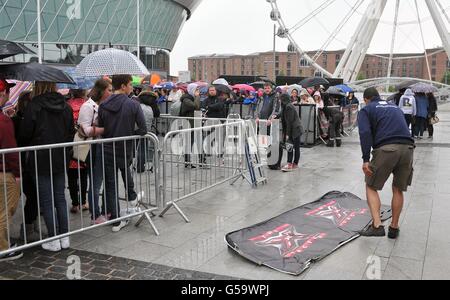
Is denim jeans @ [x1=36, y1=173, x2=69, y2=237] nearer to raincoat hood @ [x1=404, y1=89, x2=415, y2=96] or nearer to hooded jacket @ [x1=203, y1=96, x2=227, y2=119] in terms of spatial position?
hooded jacket @ [x1=203, y1=96, x2=227, y2=119]

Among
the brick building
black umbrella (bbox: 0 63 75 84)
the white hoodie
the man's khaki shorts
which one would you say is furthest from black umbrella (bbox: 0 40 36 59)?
the brick building


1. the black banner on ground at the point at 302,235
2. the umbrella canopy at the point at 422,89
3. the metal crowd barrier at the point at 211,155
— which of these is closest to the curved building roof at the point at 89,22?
the umbrella canopy at the point at 422,89

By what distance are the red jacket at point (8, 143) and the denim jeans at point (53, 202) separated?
0.99 feet

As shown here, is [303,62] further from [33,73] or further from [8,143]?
[8,143]

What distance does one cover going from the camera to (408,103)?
50.9 ft

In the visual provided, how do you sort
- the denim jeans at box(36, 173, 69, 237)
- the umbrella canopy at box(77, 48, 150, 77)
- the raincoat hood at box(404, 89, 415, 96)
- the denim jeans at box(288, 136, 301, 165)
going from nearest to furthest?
the denim jeans at box(36, 173, 69, 237) < the umbrella canopy at box(77, 48, 150, 77) < the denim jeans at box(288, 136, 301, 165) < the raincoat hood at box(404, 89, 415, 96)

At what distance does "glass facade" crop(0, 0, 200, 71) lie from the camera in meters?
42.2

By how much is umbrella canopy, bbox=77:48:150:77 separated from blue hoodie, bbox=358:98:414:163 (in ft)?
10.3

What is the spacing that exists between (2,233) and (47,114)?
4.44 feet

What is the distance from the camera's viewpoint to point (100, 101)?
20.9ft

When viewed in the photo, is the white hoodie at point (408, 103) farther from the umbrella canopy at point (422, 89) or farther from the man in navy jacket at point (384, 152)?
the man in navy jacket at point (384, 152)
